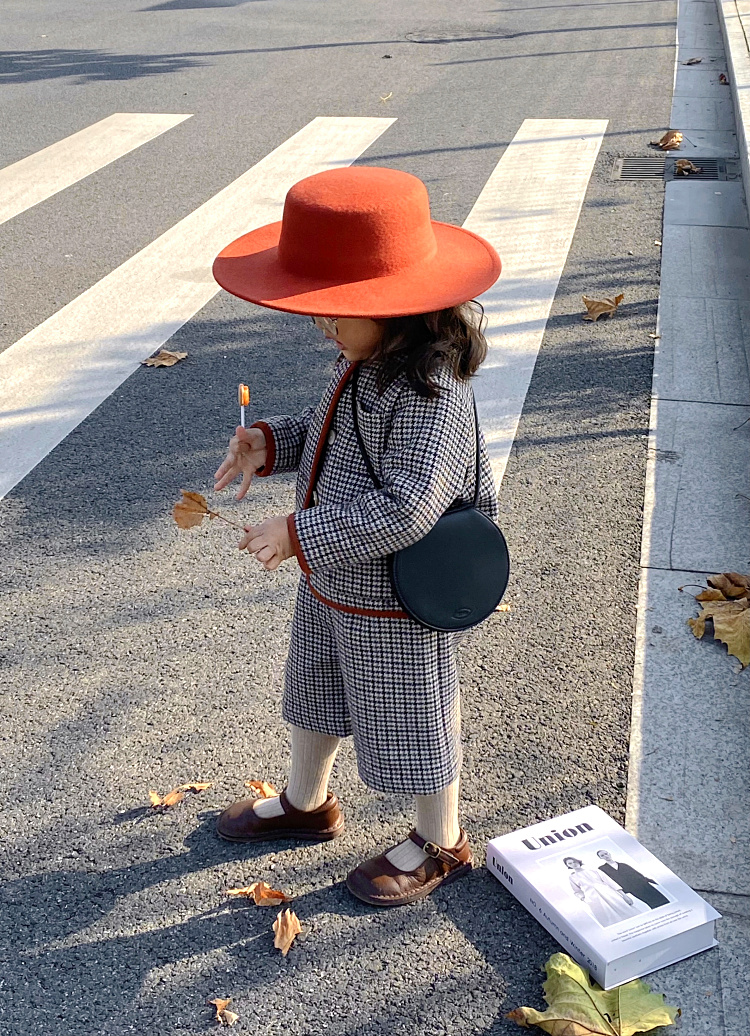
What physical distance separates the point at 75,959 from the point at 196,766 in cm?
67

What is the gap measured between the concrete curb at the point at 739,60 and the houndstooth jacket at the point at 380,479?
18.5 feet

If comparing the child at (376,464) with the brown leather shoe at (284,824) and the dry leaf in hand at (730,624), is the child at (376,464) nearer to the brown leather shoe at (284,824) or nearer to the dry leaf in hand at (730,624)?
the brown leather shoe at (284,824)

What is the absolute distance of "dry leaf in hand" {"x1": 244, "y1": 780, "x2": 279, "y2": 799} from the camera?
2930 millimetres

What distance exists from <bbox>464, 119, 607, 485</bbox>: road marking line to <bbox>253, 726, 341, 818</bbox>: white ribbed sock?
76.2 inches

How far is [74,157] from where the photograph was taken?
8664 millimetres

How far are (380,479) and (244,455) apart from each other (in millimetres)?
416

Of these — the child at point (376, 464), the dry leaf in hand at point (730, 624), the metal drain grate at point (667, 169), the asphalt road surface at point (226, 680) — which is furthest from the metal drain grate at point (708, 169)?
the child at point (376, 464)

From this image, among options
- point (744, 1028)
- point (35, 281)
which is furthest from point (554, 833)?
point (35, 281)

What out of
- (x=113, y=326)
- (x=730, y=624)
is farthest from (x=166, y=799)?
(x=113, y=326)

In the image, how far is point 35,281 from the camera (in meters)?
6.39

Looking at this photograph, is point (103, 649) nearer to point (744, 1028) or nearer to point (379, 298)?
point (379, 298)

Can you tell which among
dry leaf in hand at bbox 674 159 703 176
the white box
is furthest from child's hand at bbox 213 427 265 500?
dry leaf in hand at bbox 674 159 703 176

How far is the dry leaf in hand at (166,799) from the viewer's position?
2904 mm

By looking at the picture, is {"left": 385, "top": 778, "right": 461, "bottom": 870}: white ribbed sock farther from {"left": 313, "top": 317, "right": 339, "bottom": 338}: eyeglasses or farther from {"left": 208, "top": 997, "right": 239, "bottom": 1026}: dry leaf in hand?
{"left": 313, "top": 317, "right": 339, "bottom": 338}: eyeglasses
